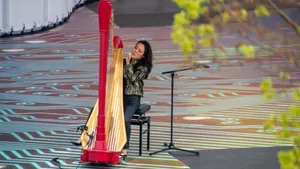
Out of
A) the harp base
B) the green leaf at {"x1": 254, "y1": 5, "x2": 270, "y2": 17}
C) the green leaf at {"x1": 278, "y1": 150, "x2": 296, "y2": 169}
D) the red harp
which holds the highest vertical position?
the green leaf at {"x1": 254, "y1": 5, "x2": 270, "y2": 17}

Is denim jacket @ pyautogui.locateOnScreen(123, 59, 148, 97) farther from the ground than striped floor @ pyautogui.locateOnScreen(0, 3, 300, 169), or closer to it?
farther from the ground

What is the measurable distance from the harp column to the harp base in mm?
58

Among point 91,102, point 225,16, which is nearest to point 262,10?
point 225,16

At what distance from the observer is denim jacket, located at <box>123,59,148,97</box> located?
6902mm

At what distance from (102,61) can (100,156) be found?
955 mm

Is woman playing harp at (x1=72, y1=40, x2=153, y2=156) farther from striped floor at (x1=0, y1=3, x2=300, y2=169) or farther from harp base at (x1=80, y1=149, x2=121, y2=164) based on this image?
striped floor at (x1=0, y1=3, x2=300, y2=169)

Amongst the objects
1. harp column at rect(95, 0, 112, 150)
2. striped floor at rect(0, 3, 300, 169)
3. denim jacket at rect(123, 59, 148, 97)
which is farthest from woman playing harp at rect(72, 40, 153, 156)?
striped floor at rect(0, 3, 300, 169)

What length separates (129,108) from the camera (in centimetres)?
692

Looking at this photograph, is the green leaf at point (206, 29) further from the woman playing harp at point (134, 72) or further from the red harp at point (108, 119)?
the woman playing harp at point (134, 72)

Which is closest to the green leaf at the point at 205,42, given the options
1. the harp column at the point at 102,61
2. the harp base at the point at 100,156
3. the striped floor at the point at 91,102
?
the striped floor at the point at 91,102

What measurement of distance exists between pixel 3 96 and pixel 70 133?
2.19 m

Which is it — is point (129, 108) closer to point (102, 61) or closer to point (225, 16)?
point (102, 61)

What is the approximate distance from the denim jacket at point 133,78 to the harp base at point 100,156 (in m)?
0.72

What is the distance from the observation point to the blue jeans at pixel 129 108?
6.82 metres
